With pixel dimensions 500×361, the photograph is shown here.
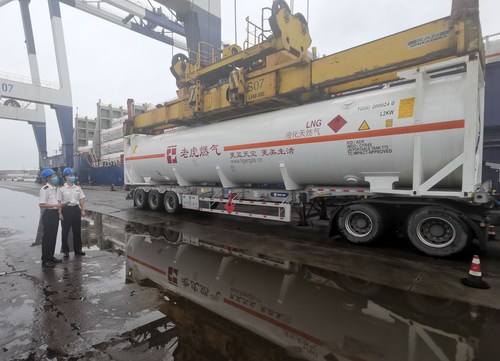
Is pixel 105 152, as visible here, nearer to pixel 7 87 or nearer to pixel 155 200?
pixel 7 87

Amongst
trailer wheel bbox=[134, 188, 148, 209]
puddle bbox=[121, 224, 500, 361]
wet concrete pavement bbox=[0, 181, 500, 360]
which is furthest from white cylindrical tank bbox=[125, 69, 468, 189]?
trailer wheel bbox=[134, 188, 148, 209]

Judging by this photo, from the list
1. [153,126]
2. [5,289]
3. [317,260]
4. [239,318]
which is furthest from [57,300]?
[153,126]

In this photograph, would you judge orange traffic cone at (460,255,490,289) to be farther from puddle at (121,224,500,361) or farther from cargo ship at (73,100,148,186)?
cargo ship at (73,100,148,186)

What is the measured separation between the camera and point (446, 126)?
208 inches

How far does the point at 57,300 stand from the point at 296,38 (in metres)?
7.88

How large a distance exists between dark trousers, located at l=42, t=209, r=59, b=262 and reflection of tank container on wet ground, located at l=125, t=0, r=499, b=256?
4420 mm

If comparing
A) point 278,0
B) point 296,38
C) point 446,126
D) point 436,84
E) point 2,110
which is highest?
point 2,110

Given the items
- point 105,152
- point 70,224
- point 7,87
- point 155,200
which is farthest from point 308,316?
point 7,87

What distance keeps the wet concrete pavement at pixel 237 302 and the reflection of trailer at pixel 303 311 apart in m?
0.02

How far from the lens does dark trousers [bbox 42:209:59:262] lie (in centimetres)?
537

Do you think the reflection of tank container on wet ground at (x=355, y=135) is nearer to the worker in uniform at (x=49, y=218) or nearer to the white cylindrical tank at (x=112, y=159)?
the worker in uniform at (x=49, y=218)

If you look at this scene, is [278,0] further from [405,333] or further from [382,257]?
[405,333]

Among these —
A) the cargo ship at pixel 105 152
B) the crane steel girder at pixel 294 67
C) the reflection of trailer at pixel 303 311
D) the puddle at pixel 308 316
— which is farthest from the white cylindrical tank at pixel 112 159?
the puddle at pixel 308 316

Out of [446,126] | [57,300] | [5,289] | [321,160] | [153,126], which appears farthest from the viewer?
[153,126]
